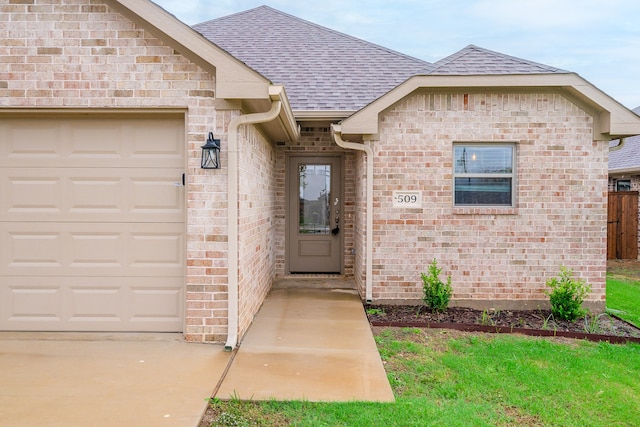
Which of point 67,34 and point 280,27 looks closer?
point 67,34

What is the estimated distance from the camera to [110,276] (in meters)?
4.74

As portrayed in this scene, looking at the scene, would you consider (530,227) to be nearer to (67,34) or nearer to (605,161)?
(605,161)

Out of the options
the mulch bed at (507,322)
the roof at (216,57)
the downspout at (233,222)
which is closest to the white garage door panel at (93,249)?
the downspout at (233,222)

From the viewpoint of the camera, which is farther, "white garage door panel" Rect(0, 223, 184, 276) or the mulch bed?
the mulch bed

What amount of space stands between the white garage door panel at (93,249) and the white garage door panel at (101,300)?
0.33 feet

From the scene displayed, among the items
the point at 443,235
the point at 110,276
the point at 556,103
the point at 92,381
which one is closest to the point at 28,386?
the point at 92,381

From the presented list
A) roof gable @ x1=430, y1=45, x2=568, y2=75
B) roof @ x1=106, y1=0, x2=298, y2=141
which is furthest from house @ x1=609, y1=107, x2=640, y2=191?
roof @ x1=106, y1=0, x2=298, y2=141

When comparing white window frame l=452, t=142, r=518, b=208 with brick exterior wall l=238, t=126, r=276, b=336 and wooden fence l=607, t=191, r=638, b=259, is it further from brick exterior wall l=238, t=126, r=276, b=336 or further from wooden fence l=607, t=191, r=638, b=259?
wooden fence l=607, t=191, r=638, b=259

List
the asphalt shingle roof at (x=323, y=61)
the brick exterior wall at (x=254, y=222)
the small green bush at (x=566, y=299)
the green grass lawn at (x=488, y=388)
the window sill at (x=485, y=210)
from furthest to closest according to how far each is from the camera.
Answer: the asphalt shingle roof at (x=323, y=61)
the window sill at (x=485, y=210)
the small green bush at (x=566, y=299)
the brick exterior wall at (x=254, y=222)
the green grass lawn at (x=488, y=388)

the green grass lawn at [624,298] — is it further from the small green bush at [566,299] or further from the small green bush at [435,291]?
the small green bush at [435,291]

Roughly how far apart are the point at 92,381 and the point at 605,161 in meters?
7.24

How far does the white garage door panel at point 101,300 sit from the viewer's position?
4746 millimetres

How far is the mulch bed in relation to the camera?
5.41 metres

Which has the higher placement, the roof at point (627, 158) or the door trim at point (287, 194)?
the roof at point (627, 158)
